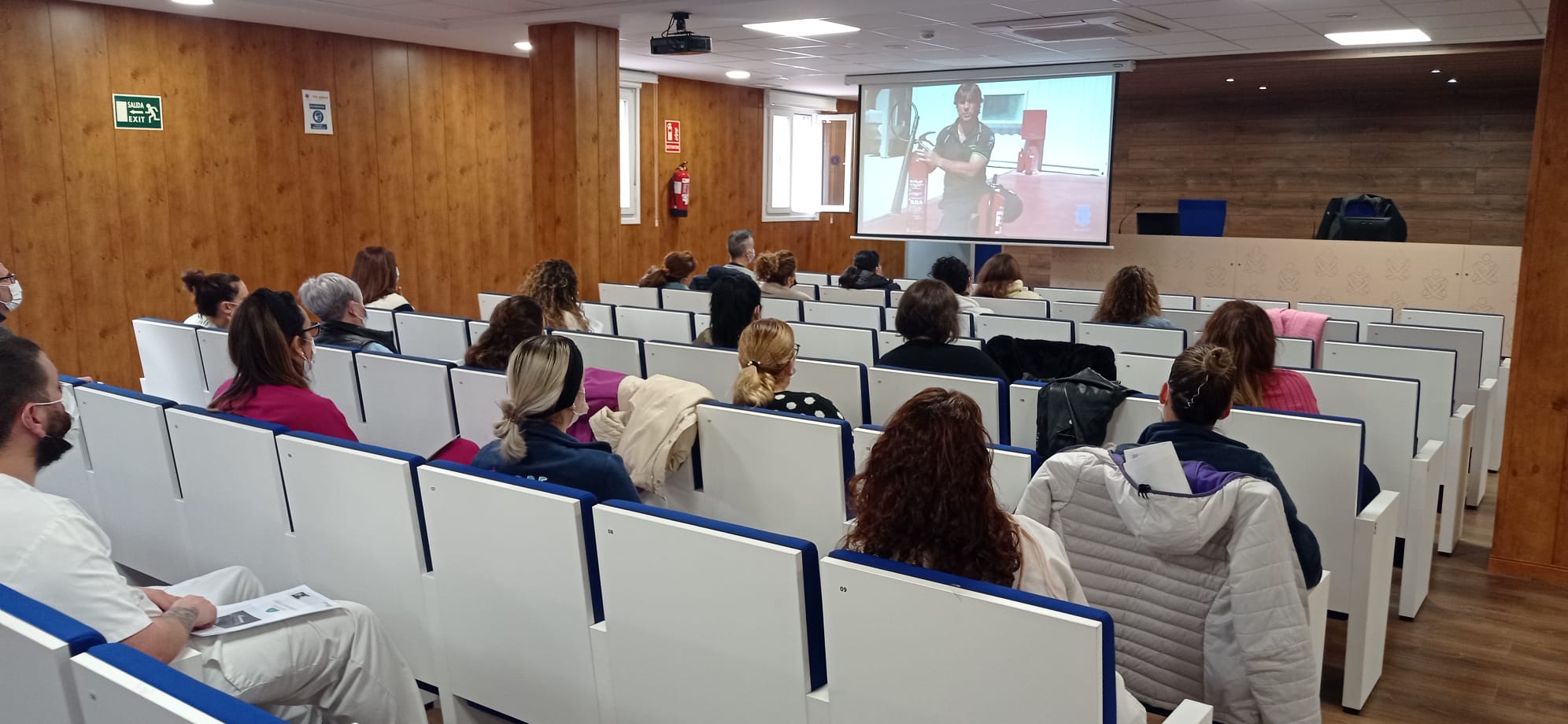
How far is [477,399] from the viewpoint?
396cm

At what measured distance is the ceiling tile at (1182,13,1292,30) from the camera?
7527 mm

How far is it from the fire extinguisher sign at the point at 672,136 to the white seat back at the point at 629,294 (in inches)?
180

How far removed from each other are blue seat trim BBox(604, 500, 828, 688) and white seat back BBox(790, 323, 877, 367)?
10.5ft

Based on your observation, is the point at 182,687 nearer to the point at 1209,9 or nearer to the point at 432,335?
the point at 432,335

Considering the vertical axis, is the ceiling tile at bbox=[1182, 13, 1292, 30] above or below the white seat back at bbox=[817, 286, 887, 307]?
above

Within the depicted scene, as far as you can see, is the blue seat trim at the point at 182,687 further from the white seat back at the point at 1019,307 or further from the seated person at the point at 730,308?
the white seat back at the point at 1019,307

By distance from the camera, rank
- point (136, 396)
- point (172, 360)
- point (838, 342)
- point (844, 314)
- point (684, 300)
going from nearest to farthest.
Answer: point (136, 396), point (172, 360), point (838, 342), point (844, 314), point (684, 300)

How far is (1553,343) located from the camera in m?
4.18

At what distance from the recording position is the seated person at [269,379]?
11.0 feet

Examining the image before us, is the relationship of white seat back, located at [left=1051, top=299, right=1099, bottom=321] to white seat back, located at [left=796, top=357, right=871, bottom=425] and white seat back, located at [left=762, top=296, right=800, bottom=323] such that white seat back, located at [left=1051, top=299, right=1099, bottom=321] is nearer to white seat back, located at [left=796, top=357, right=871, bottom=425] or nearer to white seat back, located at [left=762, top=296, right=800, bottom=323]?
white seat back, located at [left=762, top=296, right=800, bottom=323]

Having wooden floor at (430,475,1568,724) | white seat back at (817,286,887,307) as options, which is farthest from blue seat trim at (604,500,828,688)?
white seat back at (817,286,887,307)

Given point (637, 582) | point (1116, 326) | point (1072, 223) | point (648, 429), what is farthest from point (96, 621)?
point (1072, 223)

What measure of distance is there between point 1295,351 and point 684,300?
3933 millimetres

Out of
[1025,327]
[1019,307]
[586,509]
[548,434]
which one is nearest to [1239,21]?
[1019,307]
